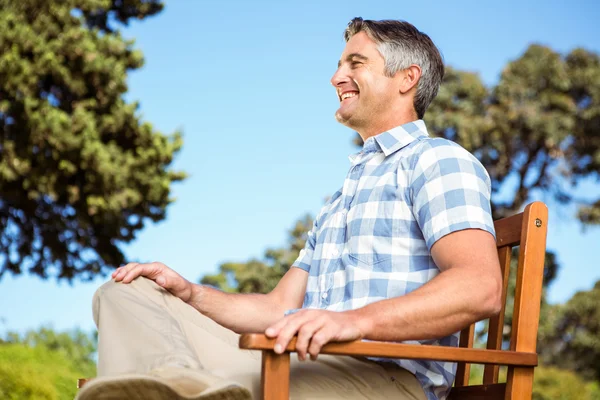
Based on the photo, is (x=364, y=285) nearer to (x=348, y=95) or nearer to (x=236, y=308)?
(x=236, y=308)

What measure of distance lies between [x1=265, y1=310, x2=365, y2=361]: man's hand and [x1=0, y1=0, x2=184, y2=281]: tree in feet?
29.1

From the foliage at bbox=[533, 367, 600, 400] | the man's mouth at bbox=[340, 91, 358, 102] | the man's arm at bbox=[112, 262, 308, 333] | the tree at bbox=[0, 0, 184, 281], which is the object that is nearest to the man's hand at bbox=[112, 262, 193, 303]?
the man's arm at bbox=[112, 262, 308, 333]

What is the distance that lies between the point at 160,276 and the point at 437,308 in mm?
738

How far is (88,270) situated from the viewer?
10.8 meters

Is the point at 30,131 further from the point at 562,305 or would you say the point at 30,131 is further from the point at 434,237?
the point at 562,305

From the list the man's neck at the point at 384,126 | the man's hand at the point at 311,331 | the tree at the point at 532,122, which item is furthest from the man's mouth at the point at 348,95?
the tree at the point at 532,122

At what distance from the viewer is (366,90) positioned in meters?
2.24

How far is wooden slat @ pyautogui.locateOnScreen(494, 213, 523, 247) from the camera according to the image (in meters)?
1.95

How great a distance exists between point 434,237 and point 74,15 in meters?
9.24

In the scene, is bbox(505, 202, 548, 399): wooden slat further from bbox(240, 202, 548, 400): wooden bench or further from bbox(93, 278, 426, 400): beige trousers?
bbox(93, 278, 426, 400): beige trousers

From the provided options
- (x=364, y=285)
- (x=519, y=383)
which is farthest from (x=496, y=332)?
(x=364, y=285)

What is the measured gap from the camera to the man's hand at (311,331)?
1336 millimetres

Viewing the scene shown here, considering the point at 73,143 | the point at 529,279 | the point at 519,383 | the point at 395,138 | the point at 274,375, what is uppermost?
the point at 73,143

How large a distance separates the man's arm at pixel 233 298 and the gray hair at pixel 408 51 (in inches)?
26.2
